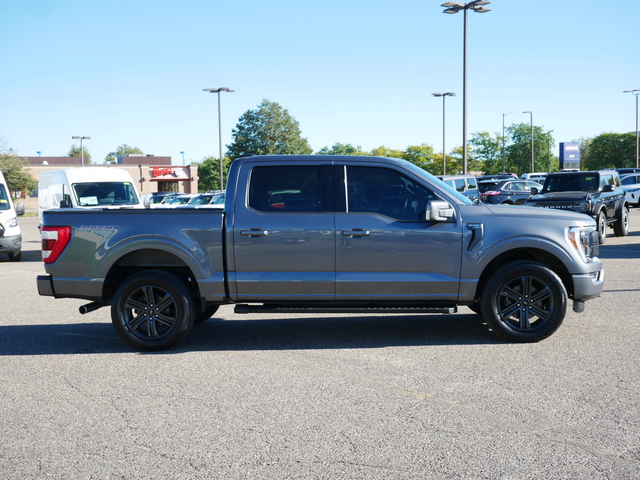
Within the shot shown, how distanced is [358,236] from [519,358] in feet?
6.13

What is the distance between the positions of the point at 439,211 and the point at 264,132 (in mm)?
100687

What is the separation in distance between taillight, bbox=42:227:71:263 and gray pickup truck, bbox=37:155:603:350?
12mm

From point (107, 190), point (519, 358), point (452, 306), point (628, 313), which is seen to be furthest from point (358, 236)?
point (107, 190)

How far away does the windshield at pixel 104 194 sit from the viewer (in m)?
18.0

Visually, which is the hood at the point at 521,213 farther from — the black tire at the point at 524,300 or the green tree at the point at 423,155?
the green tree at the point at 423,155

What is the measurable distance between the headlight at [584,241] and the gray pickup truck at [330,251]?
0.02 m

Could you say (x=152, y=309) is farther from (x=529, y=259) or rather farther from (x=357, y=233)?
(x=529, y=259)

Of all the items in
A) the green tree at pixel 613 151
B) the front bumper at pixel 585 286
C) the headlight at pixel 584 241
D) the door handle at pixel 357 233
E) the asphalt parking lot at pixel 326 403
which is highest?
the green tree at pixel 613 151

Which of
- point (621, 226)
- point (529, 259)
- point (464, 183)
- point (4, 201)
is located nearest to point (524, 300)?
point (529, 259)

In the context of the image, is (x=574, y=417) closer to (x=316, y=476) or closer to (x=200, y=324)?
(x=316, y=476)

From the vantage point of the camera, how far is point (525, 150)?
9619 cm

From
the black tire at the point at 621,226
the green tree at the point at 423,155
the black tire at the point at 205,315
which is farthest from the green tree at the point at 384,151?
the black tire at the point at 205,315

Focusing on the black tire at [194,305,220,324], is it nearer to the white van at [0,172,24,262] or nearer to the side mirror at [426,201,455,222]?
the side mirror at [426,201,455,222]

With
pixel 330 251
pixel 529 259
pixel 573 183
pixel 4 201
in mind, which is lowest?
pixel 529 259
